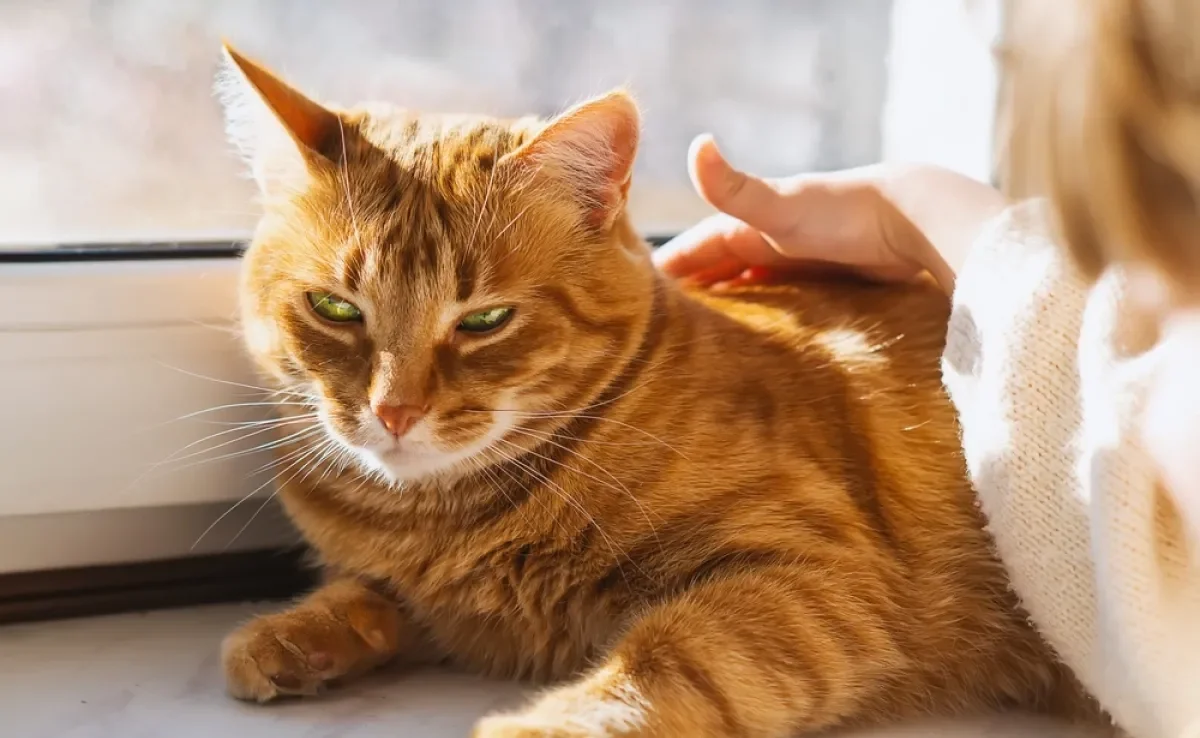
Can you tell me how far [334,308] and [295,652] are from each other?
0.36 metres

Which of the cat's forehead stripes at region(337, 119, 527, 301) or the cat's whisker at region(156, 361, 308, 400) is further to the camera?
the cat's whisker at region(156, 361, 308, 400)

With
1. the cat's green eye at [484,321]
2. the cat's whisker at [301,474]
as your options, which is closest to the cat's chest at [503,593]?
the cat's whisker at [301,474]

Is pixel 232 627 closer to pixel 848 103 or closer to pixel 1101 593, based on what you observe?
pixel 1101 593

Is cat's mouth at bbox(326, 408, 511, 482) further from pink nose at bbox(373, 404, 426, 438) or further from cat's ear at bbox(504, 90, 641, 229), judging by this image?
cat's ear at bbox(504, 90, 641, 229)

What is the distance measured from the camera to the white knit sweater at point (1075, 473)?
92cm

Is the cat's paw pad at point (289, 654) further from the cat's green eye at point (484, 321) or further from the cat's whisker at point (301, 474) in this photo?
the cat's green eye at point (484, 321)

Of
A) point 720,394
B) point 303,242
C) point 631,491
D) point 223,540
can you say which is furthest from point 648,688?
point 223,540

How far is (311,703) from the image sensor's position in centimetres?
111

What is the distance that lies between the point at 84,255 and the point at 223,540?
1.32 ft

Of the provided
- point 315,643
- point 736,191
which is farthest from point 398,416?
point 736,191

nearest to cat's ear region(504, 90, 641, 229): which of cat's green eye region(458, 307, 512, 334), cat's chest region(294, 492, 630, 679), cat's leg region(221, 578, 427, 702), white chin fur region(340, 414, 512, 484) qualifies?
cat's green eye region(458, 307, 512, 334)

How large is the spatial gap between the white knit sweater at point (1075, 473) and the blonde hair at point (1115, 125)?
0.18 m

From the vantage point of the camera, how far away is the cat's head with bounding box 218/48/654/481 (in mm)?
1121

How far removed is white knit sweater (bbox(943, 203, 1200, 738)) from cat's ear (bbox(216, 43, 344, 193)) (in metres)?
0.70
